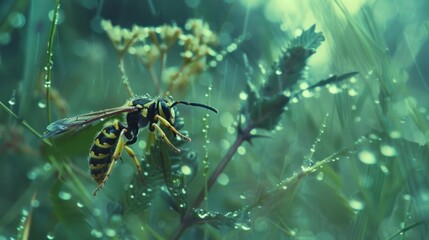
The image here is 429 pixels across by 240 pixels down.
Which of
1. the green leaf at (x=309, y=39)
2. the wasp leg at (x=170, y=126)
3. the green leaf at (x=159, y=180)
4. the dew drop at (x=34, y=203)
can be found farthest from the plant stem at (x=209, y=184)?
the dew drop at (x=34, y=203)

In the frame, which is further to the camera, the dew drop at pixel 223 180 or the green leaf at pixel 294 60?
the dew drop at pixel 223 180

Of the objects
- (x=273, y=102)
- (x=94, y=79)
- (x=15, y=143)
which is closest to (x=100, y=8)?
(x=94, y=79)

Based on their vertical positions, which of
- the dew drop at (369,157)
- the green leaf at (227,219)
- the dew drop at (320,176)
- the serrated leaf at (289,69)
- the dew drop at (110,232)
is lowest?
the dew drop at (110,232)

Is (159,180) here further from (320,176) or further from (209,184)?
(320,176)

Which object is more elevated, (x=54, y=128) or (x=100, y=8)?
(x=100, y=8)

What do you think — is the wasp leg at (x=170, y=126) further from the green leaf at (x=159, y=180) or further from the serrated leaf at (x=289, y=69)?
the serrated leaf at (x=289, y=69)

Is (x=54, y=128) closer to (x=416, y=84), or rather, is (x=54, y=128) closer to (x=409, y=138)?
(x=409, y=138)

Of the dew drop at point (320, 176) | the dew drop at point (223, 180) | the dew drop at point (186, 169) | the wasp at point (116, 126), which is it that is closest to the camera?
the dew drop at point (186, 169)
